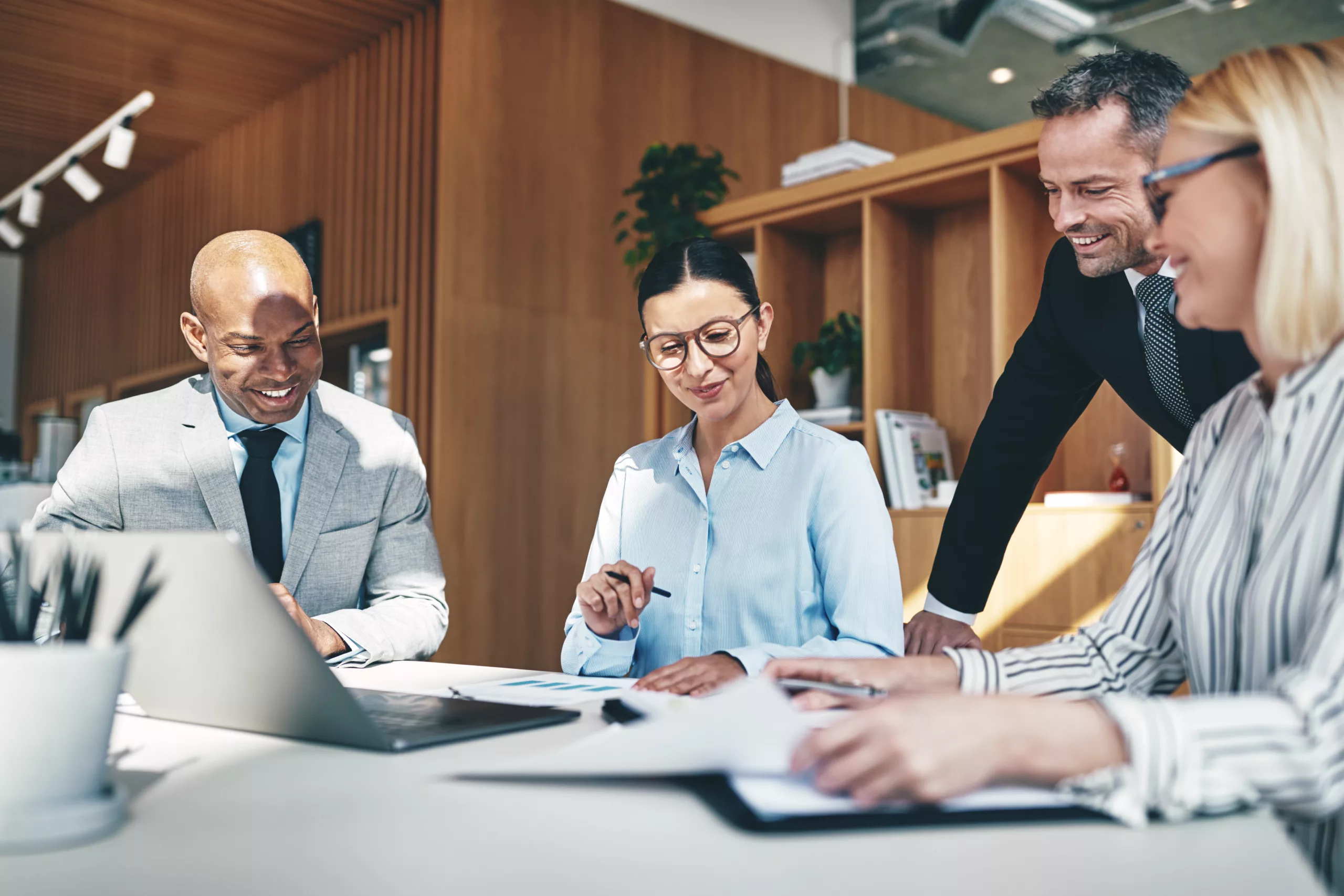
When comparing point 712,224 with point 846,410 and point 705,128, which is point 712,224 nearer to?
point 846,410

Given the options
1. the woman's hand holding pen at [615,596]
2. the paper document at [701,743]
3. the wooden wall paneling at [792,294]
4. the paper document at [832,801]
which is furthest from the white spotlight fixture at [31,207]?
the paper document at [832,801]

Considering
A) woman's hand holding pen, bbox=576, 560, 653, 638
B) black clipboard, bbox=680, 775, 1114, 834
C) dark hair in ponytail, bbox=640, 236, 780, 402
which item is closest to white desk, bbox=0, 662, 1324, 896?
black clipboard, bbox=680, 775, 1114, 834

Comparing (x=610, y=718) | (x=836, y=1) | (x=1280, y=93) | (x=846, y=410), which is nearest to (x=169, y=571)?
(x=610, y=718)

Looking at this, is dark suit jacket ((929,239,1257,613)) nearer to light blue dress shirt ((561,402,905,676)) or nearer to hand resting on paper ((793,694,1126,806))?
light blue dress shirt ((561,402,905,676))

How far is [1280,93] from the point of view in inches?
34.2

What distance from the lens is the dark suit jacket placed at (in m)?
2.10

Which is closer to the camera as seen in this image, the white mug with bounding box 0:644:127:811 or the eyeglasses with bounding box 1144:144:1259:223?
the white mug with bounding box 0:644:127:811

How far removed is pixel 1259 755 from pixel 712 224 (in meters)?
3.85

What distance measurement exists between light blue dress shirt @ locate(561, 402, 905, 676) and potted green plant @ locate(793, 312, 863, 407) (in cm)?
192

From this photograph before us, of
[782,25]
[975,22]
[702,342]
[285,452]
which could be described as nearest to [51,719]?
[285,452]

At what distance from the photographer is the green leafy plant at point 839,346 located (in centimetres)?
396

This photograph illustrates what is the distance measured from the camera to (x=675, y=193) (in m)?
4.46

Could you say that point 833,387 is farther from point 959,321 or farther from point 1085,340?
point 1085,340

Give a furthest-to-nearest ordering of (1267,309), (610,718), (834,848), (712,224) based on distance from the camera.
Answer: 1. (712,224)
2. (610,718)
3. (1267,309)
4. (834,848)
